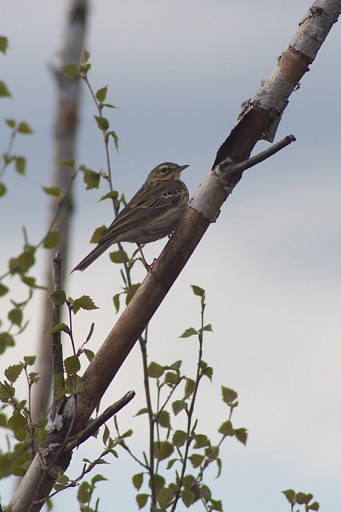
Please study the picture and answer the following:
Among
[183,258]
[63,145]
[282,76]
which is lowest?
[183,258]

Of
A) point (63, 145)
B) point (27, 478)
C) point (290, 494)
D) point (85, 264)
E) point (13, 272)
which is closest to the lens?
point (13, 272)

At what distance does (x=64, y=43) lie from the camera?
13.2 metres

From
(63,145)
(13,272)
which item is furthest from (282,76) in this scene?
(63,145)

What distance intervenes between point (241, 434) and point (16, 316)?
3.33 m

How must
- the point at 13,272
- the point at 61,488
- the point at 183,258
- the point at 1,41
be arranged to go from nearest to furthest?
the point at 13,272 → the point at 1,41 → the point at 61,488 → the point at 183,258

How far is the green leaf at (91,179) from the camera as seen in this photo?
23.5ft

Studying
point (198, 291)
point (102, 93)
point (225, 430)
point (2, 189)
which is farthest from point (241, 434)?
point (2, 189)

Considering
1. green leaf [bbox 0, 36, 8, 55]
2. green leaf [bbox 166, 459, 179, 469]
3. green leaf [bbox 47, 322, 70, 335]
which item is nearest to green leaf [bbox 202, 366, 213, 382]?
green leaf [bbox 166, 459, 179, 469]

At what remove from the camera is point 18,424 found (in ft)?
19.6

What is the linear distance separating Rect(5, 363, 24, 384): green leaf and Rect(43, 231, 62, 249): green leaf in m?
1.62

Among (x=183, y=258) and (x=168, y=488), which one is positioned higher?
(x=183, y=258)

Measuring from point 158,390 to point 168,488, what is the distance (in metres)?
0.84

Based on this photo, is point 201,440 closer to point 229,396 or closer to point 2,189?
point 229,396

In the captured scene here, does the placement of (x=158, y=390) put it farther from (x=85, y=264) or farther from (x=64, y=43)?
(x=64, y=43)
